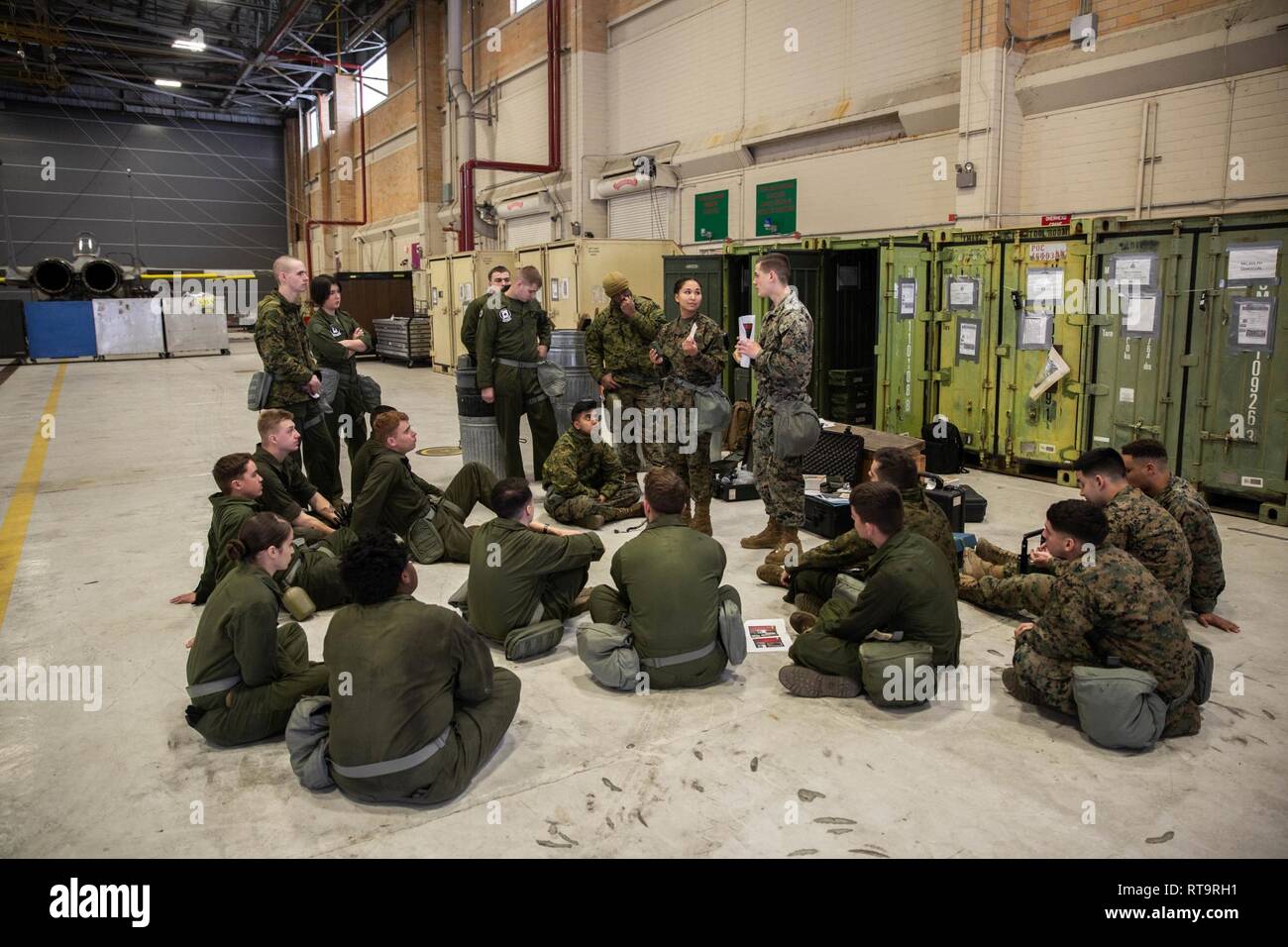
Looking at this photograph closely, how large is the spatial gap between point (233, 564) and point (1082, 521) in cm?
400

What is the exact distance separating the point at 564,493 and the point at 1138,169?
6.45 meters

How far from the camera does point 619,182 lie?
16.0m

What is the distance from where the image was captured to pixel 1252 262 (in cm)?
681

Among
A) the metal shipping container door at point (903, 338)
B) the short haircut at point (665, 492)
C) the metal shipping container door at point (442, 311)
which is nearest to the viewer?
the short haircut at point (665, 492)

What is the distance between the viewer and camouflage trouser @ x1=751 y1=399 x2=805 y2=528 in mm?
6176

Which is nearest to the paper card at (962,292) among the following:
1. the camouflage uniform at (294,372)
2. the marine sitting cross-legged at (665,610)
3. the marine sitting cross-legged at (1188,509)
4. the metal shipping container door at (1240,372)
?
the metal shipping container door at (1240,372)

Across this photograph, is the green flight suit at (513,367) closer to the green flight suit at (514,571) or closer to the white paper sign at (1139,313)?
the green flight suit at (514,571)

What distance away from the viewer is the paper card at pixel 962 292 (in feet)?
29.0

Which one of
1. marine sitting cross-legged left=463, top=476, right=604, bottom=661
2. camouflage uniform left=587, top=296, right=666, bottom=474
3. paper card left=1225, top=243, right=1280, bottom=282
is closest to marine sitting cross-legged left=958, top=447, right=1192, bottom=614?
marine sitting cross-legged left=463, top=476, right=604, bottom=661

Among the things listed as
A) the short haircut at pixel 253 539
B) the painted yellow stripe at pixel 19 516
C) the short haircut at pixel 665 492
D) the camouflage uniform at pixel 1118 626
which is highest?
the short haircut at pixel 665 492

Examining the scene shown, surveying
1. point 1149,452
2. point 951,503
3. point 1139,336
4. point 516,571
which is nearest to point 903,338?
point 1139,336

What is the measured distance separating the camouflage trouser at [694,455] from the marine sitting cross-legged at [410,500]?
1439mm

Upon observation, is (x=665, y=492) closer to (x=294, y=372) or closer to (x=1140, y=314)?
(x=294, y=372)
